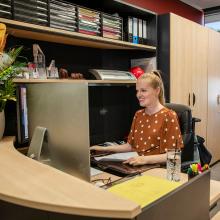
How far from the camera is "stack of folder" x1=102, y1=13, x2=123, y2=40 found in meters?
2.32

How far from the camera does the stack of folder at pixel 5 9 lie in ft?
5.38

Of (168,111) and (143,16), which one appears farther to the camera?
(143,16)

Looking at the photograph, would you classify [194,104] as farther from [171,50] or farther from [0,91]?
[0,91]

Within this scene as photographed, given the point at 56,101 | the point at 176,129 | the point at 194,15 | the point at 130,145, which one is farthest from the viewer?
the point at 194,15

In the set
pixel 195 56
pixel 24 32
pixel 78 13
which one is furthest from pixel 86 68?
pixel 195 56

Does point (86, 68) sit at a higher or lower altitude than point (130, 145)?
higher

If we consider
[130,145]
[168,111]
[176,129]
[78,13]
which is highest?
[78,13]

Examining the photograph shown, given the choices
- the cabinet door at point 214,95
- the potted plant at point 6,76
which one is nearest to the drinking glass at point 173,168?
the potted plant at point 6,76

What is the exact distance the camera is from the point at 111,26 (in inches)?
93.7

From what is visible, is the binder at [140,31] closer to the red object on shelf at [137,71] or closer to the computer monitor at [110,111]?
the red object on shelf at [137,71]

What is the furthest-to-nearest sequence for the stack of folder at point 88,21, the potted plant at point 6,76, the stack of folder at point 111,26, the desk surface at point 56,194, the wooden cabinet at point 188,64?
the wooden cabinet at point 188,64 → the stack of folder at point 111,26 → the stack of folder at point 88,21 → the potted plant at point 6,76 → the desk surface at point 56,194

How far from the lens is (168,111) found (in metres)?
1.89

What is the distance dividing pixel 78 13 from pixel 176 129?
1.16 metres

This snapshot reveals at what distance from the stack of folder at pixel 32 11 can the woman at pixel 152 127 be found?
0.82 m
